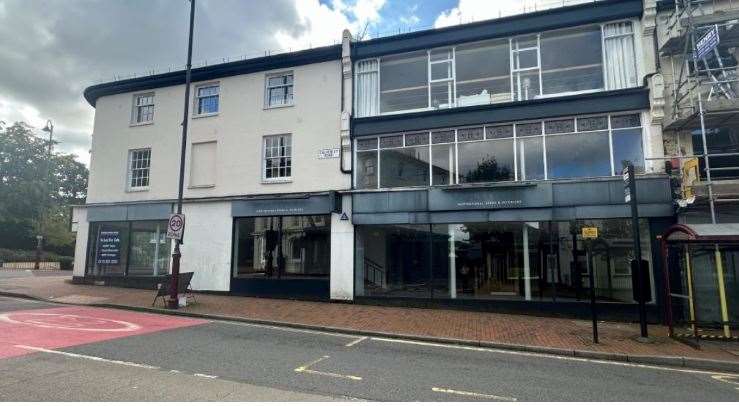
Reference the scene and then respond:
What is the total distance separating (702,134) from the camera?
458 inches

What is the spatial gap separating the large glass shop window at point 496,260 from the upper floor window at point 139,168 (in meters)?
10.1

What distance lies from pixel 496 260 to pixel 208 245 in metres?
10.7

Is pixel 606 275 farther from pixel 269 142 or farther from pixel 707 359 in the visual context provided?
pixel 269 142

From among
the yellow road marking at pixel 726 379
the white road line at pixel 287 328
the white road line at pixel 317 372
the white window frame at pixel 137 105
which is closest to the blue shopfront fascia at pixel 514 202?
the white road line at pixel 287 328

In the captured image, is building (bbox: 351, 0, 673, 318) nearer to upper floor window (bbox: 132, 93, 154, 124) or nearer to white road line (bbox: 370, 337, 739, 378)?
white road line (bbox: 370, 337, 739, 378)

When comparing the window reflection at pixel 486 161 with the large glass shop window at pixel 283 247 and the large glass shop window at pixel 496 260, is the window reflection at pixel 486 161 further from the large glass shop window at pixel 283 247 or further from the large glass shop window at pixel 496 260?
the large glass shop window at pixel 283 247

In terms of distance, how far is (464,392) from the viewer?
6129 mm

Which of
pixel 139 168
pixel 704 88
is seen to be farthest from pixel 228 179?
pixel 704 88

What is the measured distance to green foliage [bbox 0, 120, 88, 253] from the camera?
135 ft

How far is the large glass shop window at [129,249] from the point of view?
18.8 m

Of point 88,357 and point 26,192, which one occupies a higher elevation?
point 26,192

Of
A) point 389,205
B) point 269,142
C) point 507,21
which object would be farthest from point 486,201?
point 269,142

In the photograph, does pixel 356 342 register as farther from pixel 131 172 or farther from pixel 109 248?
pixel 131 172

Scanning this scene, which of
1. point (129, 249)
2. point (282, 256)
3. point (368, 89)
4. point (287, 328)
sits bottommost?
point (287, 328)
